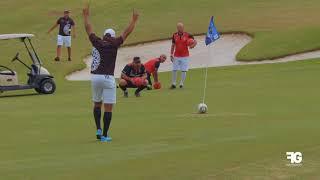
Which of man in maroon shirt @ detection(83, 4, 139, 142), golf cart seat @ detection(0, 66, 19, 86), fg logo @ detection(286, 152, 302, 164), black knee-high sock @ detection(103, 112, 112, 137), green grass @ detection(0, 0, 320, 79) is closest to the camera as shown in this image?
fg logo @ detection(286, 152, 302, 164)

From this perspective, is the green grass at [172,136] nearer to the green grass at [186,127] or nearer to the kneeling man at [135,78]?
the green grass at [186,127]

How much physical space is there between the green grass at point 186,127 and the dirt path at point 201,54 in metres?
0.64

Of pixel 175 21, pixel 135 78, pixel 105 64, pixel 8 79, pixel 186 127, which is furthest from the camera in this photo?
pixel 175 21

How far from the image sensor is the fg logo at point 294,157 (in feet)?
37.2

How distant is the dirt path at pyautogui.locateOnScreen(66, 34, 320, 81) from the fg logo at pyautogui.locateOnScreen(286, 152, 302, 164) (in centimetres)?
2178

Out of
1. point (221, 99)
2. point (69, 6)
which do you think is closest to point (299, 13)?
point (69, 6)

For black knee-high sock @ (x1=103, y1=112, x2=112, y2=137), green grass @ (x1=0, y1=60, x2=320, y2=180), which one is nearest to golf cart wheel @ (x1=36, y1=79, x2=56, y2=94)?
green grass @ (x1=0, y1=60, x2=320, y2=180)

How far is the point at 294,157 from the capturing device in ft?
37.8

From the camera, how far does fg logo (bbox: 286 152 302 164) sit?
446 inches

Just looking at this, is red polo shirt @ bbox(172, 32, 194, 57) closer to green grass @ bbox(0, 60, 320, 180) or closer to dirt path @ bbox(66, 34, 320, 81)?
green grass @ bbox(0, 60, 320, 180)

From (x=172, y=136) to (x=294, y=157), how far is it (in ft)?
11.3

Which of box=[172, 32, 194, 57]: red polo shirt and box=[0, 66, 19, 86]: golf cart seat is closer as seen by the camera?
box=[0, 66, 19, 86]: golf cart seat

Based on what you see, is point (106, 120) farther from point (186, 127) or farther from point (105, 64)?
point (186, 127)

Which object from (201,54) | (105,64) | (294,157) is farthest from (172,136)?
(201,54)
